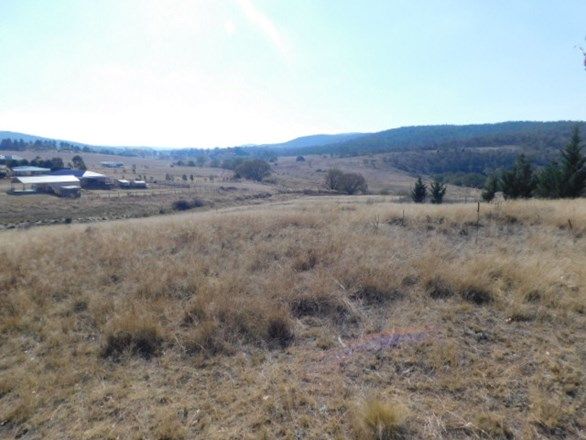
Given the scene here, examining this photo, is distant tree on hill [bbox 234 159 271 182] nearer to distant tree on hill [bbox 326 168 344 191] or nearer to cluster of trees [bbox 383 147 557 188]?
distant tree on hill [bbox 326 168 344 191]

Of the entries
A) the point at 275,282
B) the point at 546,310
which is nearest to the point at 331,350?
the point at 275,282

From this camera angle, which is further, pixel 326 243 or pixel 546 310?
pixel 326 243

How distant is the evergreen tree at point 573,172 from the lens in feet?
95.6

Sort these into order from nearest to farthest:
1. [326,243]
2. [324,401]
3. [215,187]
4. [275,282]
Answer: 1. [324,401]
2. [275,282]
3. [326,243]
4. [215,187]

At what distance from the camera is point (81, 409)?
396 cm

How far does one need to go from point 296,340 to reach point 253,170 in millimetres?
117423

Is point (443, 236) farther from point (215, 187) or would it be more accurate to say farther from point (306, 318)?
point (215, 187)

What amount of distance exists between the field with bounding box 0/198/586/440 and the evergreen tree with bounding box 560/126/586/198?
82.2ft

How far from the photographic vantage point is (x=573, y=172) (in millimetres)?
29516

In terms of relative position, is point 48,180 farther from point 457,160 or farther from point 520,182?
point 457,160

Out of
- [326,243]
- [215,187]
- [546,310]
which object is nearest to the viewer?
[546,310]

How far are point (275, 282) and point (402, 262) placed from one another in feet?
8.44

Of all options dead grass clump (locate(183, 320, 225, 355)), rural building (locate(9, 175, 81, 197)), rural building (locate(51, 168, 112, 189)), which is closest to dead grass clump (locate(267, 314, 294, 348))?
dead grass clump (locate(183, 320, 225, 355))

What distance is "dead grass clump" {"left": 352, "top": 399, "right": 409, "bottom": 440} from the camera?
3348 mm
